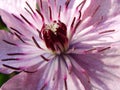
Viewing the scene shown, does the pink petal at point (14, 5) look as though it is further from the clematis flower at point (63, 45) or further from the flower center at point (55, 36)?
the flower center at point (55, 36)

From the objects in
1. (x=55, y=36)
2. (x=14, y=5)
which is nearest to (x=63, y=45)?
(x=55, y=36)

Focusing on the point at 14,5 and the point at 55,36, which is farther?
the point at 14,5

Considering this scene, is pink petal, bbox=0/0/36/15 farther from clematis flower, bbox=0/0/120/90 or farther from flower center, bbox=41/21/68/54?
flower center, bbox=41/21/68/54

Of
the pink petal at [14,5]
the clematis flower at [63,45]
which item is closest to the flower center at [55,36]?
the clematis flower at [63,45]

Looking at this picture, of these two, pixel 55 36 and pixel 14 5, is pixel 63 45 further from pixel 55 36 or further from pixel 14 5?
pixel 14 5

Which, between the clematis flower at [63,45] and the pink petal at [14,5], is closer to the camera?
the clematis flower at [63,45]

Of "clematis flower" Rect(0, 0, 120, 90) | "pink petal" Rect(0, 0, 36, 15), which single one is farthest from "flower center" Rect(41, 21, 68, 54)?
"pink petal" Rect(0, 0, 36, 15)

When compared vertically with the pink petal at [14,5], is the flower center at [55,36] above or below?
below
